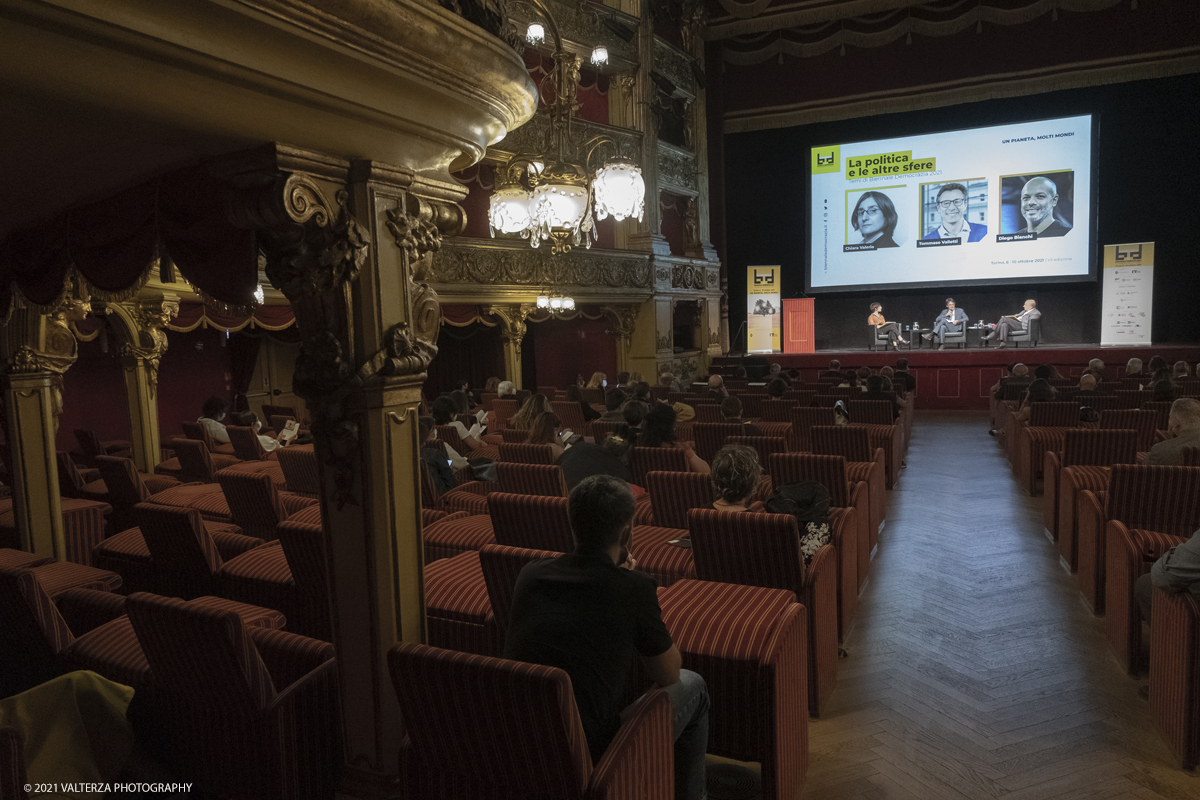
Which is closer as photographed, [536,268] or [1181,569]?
[1181,569]

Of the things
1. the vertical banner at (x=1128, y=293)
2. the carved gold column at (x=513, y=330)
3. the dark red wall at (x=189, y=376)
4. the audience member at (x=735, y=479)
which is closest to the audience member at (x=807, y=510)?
A: the audience member at (x=735, y=479)

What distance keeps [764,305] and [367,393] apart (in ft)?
52.0

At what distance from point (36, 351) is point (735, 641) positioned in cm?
441

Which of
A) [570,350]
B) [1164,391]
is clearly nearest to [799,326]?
[570,350]

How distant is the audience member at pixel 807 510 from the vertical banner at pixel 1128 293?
14053 mm

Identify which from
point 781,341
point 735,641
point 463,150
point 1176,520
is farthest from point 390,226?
point 781,341

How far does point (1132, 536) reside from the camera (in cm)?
341

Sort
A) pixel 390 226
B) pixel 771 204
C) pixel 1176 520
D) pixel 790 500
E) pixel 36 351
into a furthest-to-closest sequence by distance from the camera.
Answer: pixel 771 204 → pixel 36 351 → pixel 1176 520 → pixel 790 500 → pixel 390 226

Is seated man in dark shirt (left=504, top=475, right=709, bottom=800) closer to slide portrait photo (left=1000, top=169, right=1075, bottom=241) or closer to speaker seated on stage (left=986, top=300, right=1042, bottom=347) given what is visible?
speaker seated on stage (left=986, top=300, right=1042, bottom=347)

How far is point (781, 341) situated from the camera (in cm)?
1716

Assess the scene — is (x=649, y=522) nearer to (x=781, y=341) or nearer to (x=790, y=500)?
(x=790, y=500)

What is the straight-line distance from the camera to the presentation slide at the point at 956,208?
14617 millimetres

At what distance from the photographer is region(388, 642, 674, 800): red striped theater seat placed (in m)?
1.61

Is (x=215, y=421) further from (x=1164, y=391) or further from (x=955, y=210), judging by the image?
(x=955, y=210)
